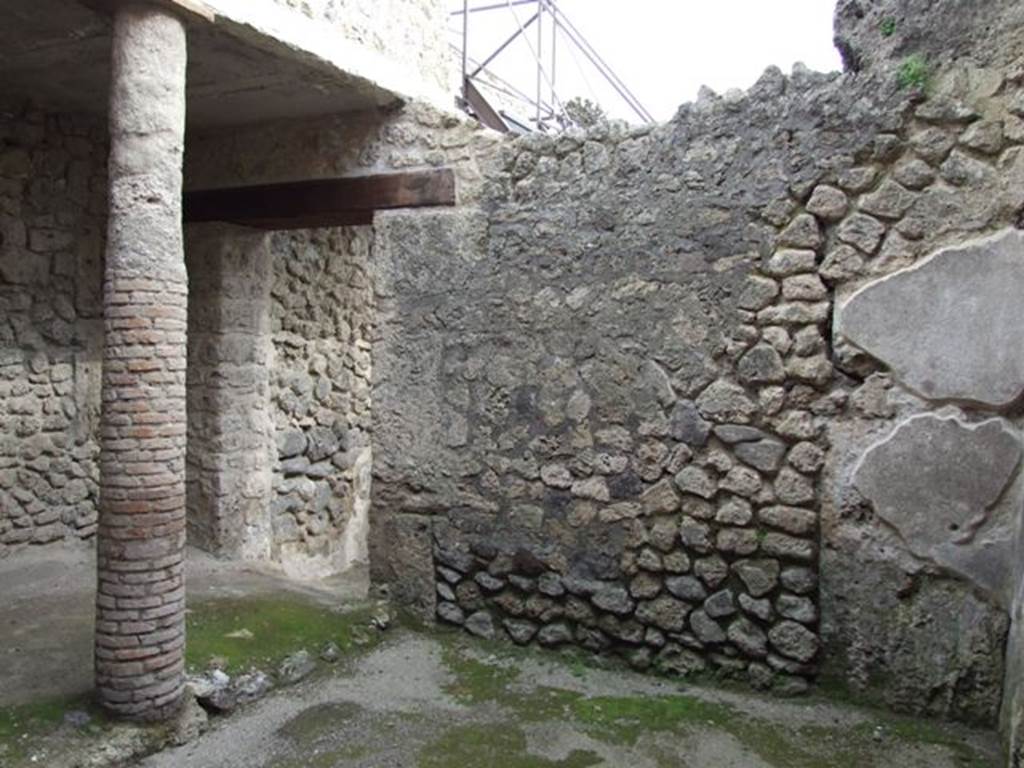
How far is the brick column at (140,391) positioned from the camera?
3.33m

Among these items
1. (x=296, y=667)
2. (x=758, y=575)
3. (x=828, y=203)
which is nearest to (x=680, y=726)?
(x=758, y=575)

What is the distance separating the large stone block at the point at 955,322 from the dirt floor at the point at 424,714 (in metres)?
1.35

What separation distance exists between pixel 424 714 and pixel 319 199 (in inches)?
113

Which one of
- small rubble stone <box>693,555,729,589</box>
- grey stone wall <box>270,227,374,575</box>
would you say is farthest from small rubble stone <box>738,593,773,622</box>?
grey stone wall <box>270,227,374,575</box>

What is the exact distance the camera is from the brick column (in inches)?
131

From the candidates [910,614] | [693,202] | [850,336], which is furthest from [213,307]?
[910,614]

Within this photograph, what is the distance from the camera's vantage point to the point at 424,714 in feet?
12.0

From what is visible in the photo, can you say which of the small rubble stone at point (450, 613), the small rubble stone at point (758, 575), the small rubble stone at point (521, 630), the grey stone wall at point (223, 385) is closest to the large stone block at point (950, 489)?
the small rubble stone at point (758, 575)

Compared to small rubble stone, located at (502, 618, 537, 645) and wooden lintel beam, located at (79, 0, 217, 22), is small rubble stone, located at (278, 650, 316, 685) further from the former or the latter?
wooden lintel beam, located at (79, 0, 217, 22)

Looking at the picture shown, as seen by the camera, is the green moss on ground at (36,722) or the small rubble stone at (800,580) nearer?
the green moss on ground at (36,722)

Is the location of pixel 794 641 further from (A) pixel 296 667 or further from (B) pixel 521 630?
(A) pixel 296 667

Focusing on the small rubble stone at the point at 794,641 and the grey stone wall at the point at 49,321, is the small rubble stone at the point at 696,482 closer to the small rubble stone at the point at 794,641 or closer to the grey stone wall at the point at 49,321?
the small rubble stone at the point at 794,641

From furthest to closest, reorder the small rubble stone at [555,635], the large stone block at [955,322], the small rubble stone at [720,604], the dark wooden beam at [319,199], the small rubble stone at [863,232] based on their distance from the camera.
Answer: the dark wooden beam at [319,199] → the small rubble stone at [555,635] → the small rubble stone at [720,604] → the small rubble stone at [863,232] → the large stone block at [955,322]

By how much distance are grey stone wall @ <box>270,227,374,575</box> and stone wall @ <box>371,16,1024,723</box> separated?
2001 millimetres
